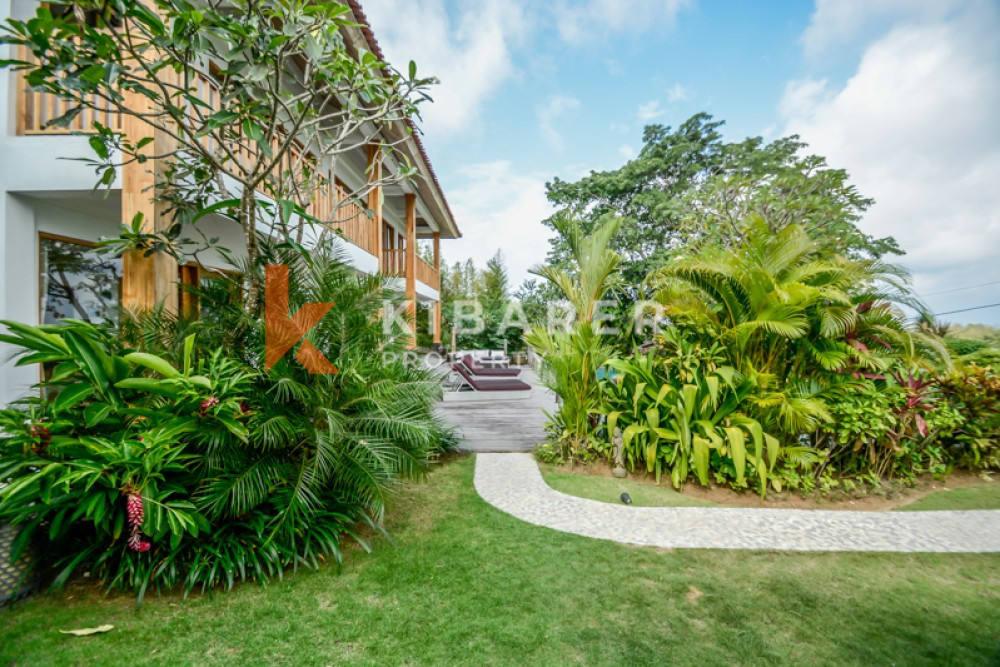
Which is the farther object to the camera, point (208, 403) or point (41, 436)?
point (208, 403)

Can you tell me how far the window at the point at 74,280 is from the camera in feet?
14.7

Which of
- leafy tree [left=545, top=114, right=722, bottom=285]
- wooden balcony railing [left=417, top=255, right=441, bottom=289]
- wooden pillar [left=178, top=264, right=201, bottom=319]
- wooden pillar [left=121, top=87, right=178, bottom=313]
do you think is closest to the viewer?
wooden pillar [left=178, top=264, right=201, bottom=319]

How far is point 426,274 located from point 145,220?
9.36 m

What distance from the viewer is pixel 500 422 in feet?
24.7

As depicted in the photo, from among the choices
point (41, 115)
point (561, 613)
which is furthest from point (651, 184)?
point (561, 613)

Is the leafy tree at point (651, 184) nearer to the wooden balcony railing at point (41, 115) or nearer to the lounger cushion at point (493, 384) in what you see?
the lounger cushion at point (493, 384)

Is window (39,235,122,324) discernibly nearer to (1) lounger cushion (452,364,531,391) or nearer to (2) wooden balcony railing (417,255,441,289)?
(2) wooden balcony railing (417,255,441,289)

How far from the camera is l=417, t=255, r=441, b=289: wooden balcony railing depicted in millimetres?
12447

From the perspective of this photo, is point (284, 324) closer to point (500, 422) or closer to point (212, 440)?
point (212, 440)

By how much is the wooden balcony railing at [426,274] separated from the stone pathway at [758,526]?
9153 mm

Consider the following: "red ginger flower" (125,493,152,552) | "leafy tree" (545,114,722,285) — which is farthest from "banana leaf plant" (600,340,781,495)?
"leafy tree" (545,114,722,285)

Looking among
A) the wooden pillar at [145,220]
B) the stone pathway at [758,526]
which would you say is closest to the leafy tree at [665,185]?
the stone pathway at [758,526]

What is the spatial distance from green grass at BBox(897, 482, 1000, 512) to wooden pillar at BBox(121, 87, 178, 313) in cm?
739

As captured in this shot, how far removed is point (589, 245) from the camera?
5.11 metres
